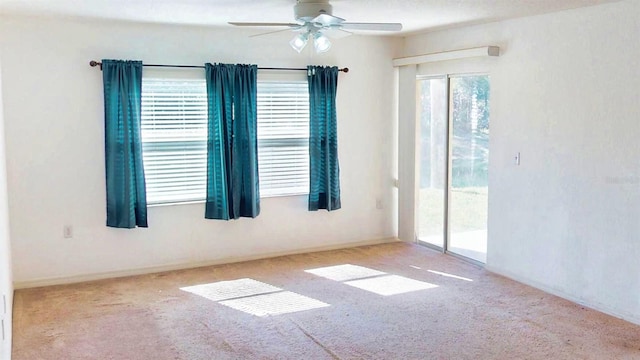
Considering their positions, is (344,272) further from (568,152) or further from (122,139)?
(122,139)

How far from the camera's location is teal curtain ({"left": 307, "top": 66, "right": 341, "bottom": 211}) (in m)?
5.83

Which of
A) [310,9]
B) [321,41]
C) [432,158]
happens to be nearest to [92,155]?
[321,41]

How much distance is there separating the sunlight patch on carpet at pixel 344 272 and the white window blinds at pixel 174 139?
135 centimetres

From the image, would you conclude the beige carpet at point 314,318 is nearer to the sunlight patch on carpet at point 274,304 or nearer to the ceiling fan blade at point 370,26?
the sunlight patch on carpet at point 274,304

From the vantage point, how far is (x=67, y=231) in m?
5.06

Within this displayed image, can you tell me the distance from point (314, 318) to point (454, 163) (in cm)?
238

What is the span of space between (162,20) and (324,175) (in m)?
2.14

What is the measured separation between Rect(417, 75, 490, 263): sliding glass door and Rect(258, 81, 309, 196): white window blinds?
124cm

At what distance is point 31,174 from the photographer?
4883 millimetres

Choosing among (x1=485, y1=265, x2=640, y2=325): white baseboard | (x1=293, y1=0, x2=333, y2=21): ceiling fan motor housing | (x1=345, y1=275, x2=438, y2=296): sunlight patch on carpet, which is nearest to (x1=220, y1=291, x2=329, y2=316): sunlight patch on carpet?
(x1=345, y1=275, x2=438, y2=296): sunlight patch on carpet

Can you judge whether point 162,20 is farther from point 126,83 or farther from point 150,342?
point 150,342

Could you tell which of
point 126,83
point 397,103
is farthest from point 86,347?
point 397,103

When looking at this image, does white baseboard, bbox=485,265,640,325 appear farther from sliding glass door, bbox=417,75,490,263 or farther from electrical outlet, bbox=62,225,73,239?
electrical outlet, bbox=62,225,73,239

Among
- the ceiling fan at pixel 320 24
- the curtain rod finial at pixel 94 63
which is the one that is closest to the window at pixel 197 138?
the curtain rod finial at pixel 94 63
